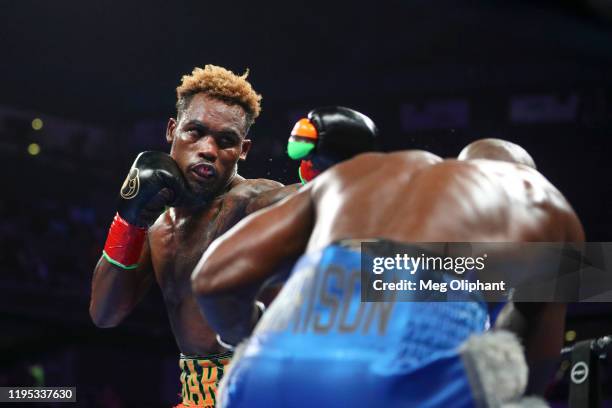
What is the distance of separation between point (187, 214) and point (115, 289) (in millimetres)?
359

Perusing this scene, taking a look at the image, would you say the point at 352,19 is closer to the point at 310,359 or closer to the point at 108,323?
the point at 108,323

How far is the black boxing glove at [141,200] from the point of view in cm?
258

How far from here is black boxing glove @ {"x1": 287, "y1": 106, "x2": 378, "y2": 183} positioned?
6.12 ft

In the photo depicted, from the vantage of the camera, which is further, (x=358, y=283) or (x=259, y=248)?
(x=259, y=248)

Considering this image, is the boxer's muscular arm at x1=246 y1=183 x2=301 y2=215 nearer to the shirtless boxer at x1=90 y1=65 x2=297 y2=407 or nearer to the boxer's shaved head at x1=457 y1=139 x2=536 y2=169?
the shirtless boxer at x1=90 y1=65 x2=297 y2=407

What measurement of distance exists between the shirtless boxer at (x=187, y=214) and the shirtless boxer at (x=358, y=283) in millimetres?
915

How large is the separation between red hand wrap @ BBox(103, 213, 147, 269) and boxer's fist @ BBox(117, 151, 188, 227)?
26mm

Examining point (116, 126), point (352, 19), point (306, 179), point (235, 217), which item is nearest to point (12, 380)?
point (116, 126)

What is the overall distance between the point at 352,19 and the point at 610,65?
2724mm

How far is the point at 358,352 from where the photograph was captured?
1.37 meters

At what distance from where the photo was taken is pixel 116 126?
10.2m

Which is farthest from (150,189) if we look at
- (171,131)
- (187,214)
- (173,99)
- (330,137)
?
(173,99)

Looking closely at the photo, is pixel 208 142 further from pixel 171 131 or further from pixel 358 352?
pixel 358 352

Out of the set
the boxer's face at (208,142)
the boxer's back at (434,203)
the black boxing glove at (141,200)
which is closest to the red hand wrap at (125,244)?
the black boxing glove at (141,200)
